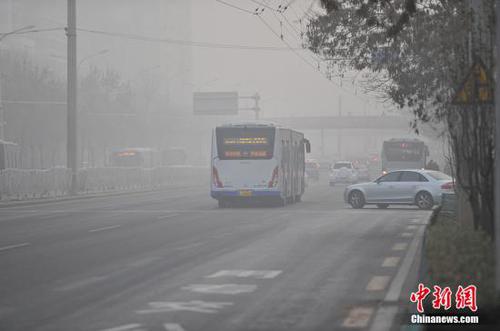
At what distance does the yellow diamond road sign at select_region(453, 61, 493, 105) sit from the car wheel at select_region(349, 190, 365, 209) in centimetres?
2236

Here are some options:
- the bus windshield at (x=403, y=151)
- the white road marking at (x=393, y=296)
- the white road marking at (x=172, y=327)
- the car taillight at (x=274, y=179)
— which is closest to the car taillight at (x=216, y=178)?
the car taillight at (x=274, y=179)

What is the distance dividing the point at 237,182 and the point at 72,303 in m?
24.6

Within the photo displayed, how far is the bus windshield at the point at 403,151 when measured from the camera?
66.4m

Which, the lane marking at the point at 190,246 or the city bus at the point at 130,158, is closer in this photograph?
the lane marking at the point at 190,246

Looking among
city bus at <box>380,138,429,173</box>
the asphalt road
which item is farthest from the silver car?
city bus at <box>380,138,429,173</box>

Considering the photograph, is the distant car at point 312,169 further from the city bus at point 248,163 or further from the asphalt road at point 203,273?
the asphalt road at point 203,273

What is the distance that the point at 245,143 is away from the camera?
36781 millimetres

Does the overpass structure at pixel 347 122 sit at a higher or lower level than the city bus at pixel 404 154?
higher

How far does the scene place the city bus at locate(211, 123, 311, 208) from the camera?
119 ft

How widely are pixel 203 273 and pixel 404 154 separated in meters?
53.0

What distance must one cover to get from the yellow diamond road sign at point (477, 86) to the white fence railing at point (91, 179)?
109ft

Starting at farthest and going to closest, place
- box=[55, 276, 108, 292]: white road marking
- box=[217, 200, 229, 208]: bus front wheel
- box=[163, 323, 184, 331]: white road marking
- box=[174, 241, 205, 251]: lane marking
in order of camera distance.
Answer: box=[217, 200, 229, 208]: bus front wheel → box=[174, 241, 205, 251]: lane marking → box=[55, 276, 108, 292]: white road marking → box=[163, 323, 184, 331]: white road marking

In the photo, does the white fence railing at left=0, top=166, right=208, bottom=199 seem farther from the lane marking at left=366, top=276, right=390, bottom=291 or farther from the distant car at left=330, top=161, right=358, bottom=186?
the lane marking at left=366, top=276, right=390, bottom=291

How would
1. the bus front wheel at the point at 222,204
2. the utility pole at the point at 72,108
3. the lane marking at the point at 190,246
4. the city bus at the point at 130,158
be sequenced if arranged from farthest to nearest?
the city bus at the point at 130,158, the utility pole at the point at 72,108, the bus front wheel at the point at 222,204, the lane marking at the point at 190,246
